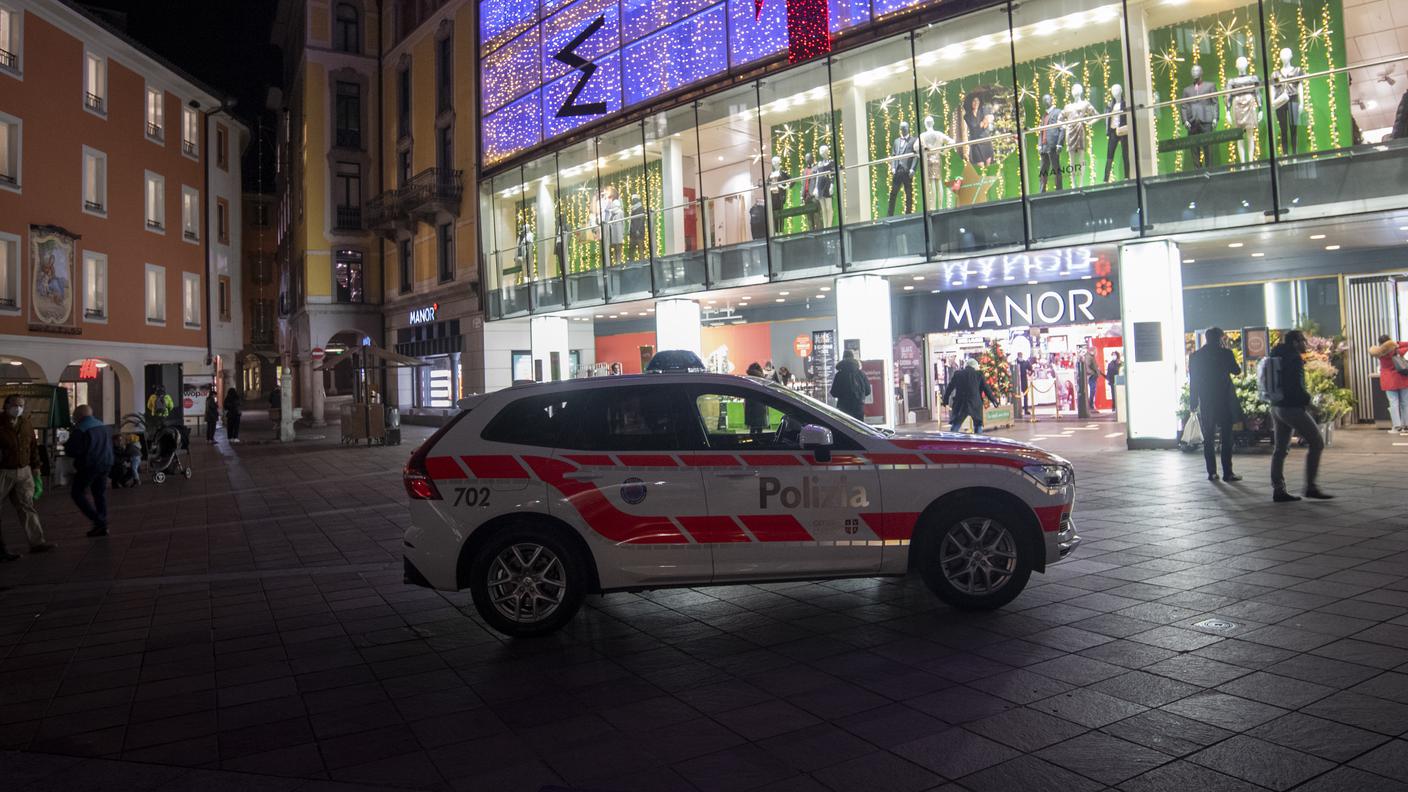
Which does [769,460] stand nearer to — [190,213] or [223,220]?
[190,213]

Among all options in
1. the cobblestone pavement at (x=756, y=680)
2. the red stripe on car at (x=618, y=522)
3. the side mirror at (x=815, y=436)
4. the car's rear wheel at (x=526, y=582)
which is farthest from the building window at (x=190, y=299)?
the side mirror at (x=815, y=436)

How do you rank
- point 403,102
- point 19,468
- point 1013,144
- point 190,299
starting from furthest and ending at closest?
point 403,102
point 190,299
point 1013,144
point 19,468

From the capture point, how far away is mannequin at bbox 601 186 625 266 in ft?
82.2

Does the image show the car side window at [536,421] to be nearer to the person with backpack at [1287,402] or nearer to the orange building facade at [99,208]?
→ the person with backpack at [1287,402]

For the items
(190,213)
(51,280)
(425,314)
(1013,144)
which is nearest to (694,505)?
(1013,144)

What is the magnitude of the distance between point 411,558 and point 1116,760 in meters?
4.37

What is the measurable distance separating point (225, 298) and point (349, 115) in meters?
10.5

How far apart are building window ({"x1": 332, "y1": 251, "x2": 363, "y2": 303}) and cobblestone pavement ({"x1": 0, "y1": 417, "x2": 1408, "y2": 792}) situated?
116ft

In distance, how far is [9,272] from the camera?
24625 mm

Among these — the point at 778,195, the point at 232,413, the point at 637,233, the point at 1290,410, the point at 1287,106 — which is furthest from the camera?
the point at 232,413

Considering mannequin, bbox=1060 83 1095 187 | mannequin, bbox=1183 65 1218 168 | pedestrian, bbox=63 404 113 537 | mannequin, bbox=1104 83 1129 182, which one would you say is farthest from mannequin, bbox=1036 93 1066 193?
pedestrian, bbox=63 404 113 537

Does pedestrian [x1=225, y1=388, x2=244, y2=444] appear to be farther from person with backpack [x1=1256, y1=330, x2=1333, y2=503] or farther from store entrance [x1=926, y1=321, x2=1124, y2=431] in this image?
person with backpack [x1=1256, y1=330, x2=1333, y2=503]

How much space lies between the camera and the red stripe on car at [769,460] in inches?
238

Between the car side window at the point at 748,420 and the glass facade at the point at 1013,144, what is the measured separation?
1237 centimetres
